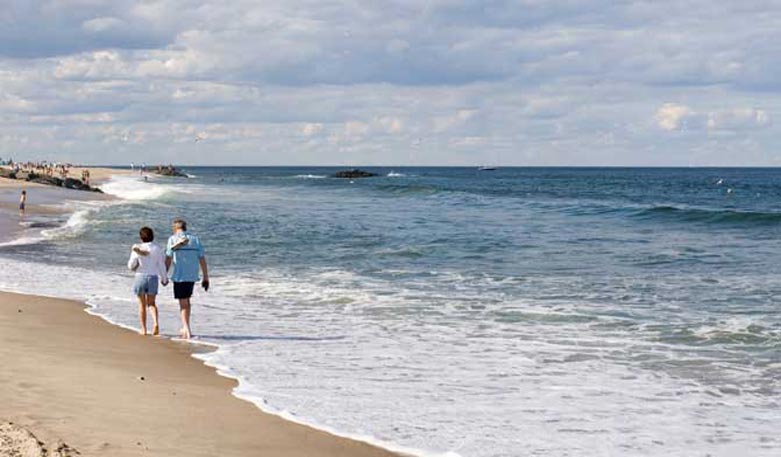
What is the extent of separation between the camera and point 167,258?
41.3ft

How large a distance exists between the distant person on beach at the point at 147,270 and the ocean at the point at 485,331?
52 centimetres

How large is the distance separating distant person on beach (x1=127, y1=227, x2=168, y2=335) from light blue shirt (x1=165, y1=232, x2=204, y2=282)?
0.22 m

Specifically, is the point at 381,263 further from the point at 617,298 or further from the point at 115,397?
the point at 115,397

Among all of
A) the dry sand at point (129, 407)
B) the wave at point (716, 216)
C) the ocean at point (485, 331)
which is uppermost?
the wave at point (716, 216)

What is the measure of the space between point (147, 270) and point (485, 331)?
15.6ft

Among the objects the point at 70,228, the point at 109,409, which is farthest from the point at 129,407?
the point at 70,228

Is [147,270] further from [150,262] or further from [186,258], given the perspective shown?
[186,258]

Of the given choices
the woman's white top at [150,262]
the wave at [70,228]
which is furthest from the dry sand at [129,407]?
the wave at [70,228]

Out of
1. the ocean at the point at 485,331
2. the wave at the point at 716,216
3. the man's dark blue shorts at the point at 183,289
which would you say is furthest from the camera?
the wave at the point at 716,216

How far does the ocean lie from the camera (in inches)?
315

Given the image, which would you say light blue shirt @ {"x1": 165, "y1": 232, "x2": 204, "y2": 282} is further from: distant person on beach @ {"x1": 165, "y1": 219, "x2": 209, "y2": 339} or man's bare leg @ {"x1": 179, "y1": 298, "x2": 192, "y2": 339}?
man's bare leg @ {"x1": 179, "y1": 298, "x2": 192, "y2": 339}

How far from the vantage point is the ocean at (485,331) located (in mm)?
8008

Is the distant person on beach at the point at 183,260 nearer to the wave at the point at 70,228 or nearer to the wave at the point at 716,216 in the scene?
the wave at the point at 70,228

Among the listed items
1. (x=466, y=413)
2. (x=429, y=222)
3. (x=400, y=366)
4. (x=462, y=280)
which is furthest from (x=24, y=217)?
(x=466, y=413)
